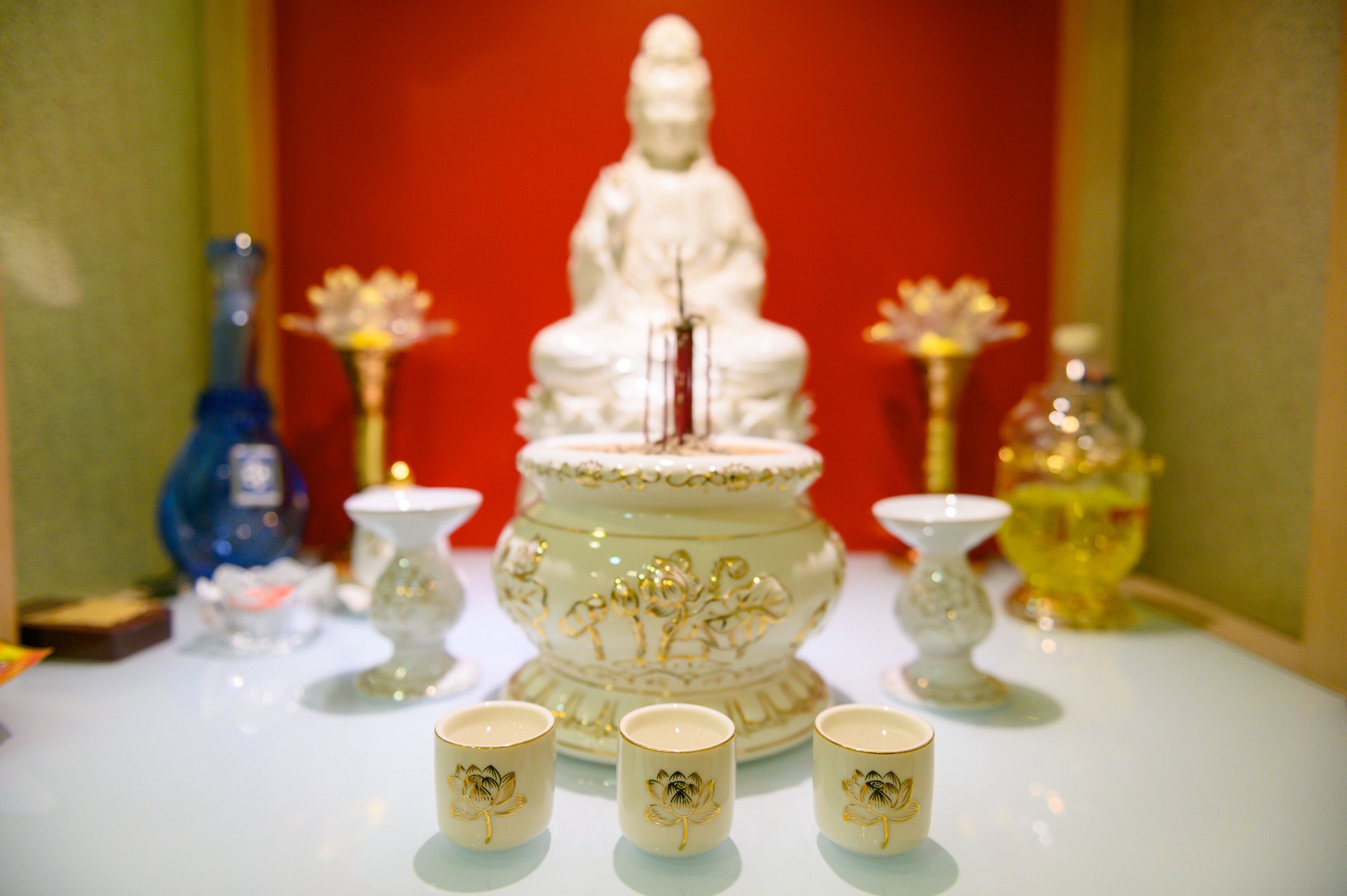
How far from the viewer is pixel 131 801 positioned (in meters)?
1.06

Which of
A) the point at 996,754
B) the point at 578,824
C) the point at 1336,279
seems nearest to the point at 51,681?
the point at 578,824

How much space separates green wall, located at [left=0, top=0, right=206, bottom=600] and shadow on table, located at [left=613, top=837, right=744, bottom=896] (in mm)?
1577

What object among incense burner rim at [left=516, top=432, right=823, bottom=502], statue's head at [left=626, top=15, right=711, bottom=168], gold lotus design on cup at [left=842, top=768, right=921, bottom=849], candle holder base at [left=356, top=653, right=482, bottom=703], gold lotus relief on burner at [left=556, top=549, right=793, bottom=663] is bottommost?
candle holder base at [left=356, top=653, right=482, bottom=703]

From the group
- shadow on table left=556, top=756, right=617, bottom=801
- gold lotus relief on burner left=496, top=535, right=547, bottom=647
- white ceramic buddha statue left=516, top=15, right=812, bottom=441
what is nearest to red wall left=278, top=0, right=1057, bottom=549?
white ceramic buddha statue left=516, top=15, right=812, bottom=441

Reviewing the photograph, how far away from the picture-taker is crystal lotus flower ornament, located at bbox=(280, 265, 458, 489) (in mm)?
2223

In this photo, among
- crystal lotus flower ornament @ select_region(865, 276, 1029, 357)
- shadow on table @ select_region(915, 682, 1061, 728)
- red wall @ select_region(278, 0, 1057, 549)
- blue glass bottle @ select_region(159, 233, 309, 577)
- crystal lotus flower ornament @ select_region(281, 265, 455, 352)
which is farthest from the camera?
red wall @ select_region(278, 0, 1057, 549)

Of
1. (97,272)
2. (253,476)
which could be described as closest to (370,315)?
(253,476)

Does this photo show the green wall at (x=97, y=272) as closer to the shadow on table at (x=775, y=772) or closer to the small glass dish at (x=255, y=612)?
the small glass dish at (x=255, y=612)

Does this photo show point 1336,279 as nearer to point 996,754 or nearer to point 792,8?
point 996,754

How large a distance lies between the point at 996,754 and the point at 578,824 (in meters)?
0.63

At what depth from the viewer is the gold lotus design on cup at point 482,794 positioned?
89 centimetres

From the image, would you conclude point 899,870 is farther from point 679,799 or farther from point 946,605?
point 946,605

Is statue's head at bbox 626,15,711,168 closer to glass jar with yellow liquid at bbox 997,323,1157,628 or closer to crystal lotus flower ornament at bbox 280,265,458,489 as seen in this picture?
crystal lotus flower ornament at bbox 280,265,458,489

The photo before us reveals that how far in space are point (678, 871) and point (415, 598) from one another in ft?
2.43
